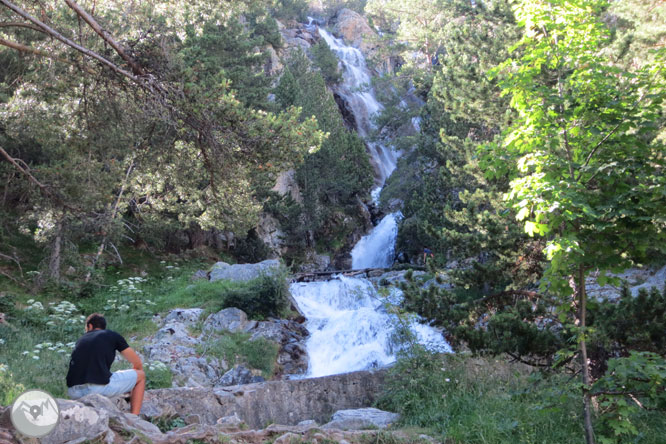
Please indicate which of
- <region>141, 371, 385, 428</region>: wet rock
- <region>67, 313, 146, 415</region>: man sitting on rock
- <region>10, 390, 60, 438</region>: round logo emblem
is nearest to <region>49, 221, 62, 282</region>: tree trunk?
<region>141, 371, 385, 428</region>: wet rock

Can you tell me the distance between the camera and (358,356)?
46.8 feet

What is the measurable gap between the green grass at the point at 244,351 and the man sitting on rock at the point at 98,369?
713cm

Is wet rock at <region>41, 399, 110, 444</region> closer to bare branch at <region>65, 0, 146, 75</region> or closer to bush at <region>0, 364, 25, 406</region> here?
bush at <region>0, 364, 25, 406</region>

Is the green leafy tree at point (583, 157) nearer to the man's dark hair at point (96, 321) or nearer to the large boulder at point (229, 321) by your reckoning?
the man's dark hair at point (96, 321)

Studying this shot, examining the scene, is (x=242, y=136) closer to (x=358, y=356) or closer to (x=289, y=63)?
(x=358, y=356)

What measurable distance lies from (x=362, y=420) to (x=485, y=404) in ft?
4.86

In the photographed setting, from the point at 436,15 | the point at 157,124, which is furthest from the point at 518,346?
the point at 436,15

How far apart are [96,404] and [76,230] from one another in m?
11.0

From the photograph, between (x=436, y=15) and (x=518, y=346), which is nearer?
(x=518, y=346)

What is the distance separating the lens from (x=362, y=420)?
5910 mm

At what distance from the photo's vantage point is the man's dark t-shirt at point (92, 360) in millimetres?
4988

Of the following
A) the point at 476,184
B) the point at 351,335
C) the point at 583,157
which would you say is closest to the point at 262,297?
the point at 351,335

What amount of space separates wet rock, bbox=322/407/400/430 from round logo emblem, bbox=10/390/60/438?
294cm

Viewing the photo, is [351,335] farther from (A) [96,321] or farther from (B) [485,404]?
(A) [96,321]
